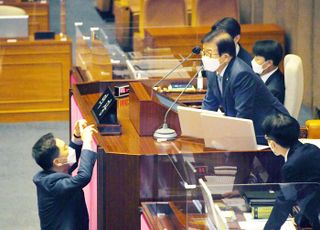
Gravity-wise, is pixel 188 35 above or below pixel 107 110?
above

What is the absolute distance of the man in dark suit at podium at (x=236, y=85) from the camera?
19.1 feet

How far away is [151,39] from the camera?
970cm

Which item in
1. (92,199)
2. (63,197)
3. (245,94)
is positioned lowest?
(92,199)

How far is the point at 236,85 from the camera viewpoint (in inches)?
230

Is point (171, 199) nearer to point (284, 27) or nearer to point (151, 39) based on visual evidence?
point (151, 39)

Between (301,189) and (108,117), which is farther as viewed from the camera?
(108,117)

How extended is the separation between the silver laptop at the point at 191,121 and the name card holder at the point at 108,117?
504mm

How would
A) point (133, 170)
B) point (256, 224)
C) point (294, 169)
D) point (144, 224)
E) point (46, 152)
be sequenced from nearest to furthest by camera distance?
point (256, 224) < point (294, 169) < point (46, 152) < point (144, 224) < point (133, 170)

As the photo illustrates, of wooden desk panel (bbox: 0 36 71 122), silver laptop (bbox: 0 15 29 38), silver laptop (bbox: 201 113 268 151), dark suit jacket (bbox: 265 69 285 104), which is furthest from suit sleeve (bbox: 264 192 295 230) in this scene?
silver laptop (bbox: 0 15 29 38)

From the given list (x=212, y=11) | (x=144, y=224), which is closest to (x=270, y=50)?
(x=144, y=224)

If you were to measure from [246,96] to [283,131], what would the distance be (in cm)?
84

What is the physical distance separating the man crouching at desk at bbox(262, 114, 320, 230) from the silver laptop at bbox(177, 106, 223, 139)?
30.2 inches

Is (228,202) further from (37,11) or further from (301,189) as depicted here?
(37,11)

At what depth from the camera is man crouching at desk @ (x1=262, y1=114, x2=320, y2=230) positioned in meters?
4.73
